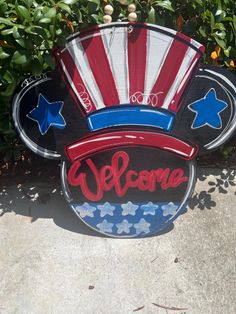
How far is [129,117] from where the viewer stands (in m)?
2.63

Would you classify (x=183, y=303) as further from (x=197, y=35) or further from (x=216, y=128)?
(x=197, y=35)

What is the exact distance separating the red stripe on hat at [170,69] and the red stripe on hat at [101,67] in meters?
0.22

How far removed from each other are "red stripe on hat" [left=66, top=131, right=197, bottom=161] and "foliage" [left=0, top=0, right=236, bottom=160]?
44 centimetres

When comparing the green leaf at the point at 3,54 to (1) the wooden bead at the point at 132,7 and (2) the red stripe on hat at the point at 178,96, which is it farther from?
(2) the red stripe on hat at the point at 178,96

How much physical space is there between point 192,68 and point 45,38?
0.76 meters

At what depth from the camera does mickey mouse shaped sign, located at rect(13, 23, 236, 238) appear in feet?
8.32

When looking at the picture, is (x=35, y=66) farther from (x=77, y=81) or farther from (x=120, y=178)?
(x=120, y=178)

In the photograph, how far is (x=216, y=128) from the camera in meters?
2.70

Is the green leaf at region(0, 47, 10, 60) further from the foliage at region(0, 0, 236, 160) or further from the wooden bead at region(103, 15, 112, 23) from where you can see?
the wooden bead at region(103, 15, 112, 23)

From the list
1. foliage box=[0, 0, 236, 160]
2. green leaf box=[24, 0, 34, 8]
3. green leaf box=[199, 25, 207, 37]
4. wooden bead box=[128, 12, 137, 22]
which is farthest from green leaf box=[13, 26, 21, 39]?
green leaf box=[199, 25, 207, 37]

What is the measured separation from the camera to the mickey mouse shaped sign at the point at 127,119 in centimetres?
254

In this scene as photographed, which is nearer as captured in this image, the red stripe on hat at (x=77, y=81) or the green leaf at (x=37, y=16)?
the green leaf at (x=37, y=16)

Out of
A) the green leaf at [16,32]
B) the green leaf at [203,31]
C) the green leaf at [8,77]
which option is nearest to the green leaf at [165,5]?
the green leaf at [203,31]

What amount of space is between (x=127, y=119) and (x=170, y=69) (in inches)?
13.4
